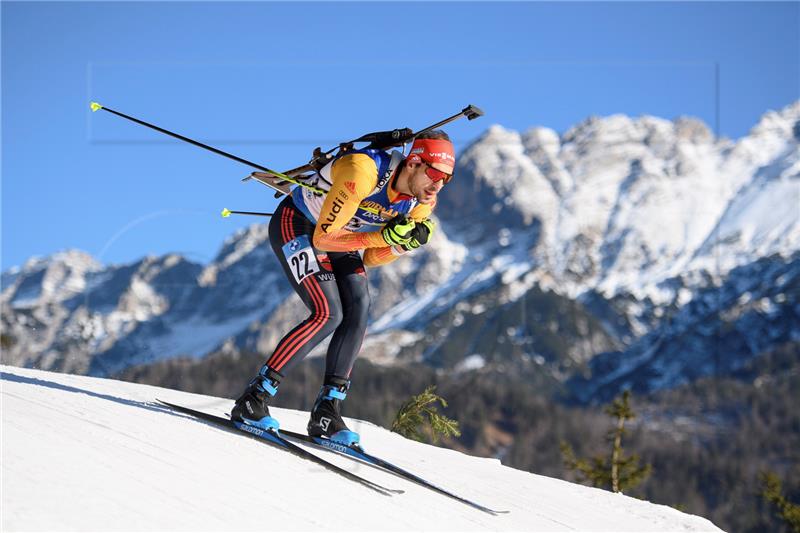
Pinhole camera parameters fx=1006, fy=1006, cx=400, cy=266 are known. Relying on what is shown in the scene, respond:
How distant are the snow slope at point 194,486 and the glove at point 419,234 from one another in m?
1.92

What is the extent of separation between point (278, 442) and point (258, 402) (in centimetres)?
49

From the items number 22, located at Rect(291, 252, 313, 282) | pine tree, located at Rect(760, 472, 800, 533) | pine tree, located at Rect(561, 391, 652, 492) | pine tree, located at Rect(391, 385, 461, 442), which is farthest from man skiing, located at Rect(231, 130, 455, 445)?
pine tree, located at Rect(760, 472, 800, 533)

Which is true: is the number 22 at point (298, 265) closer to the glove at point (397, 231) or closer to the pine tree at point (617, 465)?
the glove at point (397, 231)

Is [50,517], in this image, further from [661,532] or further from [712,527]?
[712,527]

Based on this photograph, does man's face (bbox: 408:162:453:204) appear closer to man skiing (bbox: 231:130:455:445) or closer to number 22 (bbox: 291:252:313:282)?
man skiing (bbox: 231:130:455:445)

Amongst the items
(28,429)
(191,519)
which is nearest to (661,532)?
(191,519)

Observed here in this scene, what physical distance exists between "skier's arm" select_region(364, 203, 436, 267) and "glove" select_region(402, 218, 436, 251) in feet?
0.28

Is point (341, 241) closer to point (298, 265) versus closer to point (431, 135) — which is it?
point (298, 265)

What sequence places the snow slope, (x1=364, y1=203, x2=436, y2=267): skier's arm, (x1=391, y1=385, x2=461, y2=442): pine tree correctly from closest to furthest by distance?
the snow slope < (x1=364, y1=203, x2=436, y2=267): skier's arm < (x1=391, y1=385, x2=461, y2=442): pine tree

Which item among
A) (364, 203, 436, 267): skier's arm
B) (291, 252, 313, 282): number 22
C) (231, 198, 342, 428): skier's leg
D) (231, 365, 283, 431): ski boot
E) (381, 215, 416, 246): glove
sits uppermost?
(364, 203, 436, 267): skier's arm

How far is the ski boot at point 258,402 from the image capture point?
853 centimetres

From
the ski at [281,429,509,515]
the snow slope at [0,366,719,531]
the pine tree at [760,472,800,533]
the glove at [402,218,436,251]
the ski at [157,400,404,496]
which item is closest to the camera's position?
the snow slope at [0,366,719,531]

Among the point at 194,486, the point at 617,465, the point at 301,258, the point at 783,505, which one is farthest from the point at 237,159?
the point at 783,505

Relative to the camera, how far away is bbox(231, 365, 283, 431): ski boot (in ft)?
28.0
